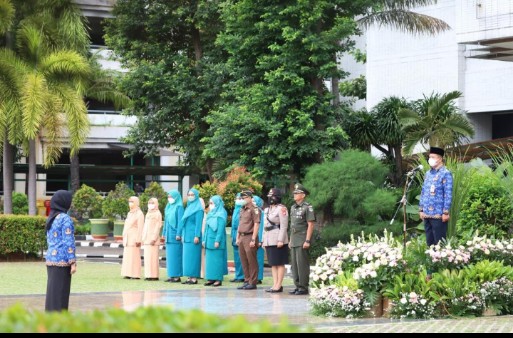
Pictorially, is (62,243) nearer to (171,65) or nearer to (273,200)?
(273,200)

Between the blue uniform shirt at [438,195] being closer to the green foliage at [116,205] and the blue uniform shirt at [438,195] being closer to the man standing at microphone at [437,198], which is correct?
the man standing at microphone at [437,198]

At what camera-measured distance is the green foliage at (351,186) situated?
85.6 feet

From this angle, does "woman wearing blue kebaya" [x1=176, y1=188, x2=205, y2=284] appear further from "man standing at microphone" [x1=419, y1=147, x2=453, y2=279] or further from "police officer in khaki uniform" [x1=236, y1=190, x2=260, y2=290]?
"man standing at microphone" [x1=419, y1=147, x2=453, y2=279]

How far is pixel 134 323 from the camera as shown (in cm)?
452

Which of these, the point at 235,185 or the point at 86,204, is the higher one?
the point at 235,185

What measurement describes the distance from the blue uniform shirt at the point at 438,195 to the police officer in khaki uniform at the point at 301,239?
3.71 m

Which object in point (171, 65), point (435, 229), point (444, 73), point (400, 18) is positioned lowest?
point (435, 229)

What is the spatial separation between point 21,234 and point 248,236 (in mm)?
10199

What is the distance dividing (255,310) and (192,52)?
1064 inches

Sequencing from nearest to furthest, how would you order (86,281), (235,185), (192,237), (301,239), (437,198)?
(437,198)
(301,239)
(86,281)
(192,237)
(235,185)

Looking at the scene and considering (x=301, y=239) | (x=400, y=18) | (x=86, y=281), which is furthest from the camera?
(x=400, y=18)

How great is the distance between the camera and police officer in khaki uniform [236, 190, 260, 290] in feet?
68.5

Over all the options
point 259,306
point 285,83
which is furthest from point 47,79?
point 259,306

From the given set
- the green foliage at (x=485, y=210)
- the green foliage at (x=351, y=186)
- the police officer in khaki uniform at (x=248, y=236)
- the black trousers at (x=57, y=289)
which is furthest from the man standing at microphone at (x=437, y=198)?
the green foliage at (x=351, y=186)
